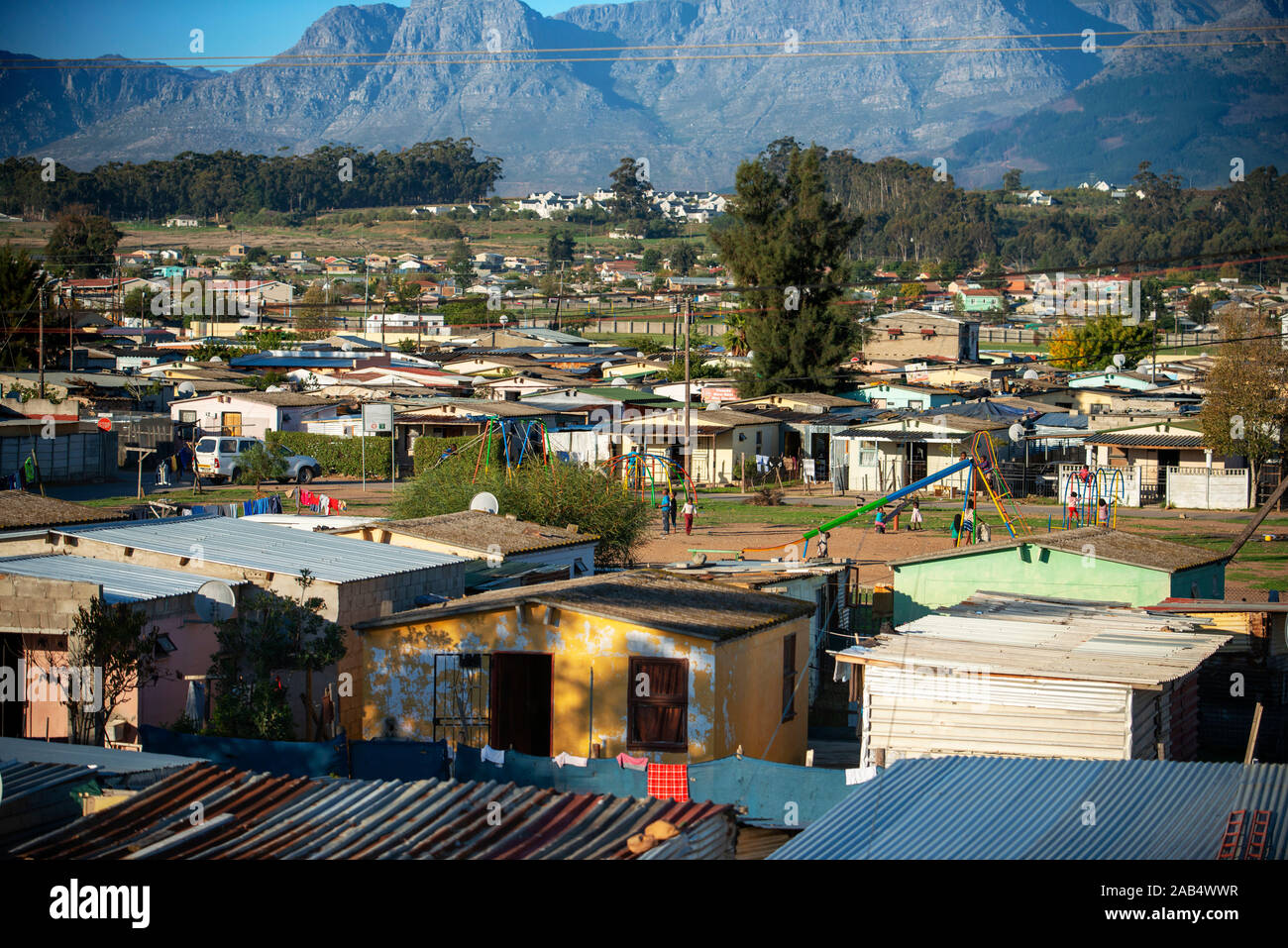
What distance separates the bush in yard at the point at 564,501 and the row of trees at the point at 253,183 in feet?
377

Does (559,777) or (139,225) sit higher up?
(139,225)

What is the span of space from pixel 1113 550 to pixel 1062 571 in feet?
2.56

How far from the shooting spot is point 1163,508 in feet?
131

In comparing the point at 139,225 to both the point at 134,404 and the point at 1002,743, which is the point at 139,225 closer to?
the point at 134,404

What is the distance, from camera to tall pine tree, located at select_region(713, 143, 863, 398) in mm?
58750

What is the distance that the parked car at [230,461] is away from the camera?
42.8 m

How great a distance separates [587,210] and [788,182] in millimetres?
137033

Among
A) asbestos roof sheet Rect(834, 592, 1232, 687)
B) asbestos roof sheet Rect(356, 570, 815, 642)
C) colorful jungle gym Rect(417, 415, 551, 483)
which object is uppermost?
colorful jungle gym Rect(417, 415, 551, 483)

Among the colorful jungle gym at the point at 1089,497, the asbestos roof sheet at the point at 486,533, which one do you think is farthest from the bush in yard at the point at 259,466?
the colorful jungle gym at the point at 1089,497

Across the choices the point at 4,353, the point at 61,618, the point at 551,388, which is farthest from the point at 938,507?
the point at 4,353

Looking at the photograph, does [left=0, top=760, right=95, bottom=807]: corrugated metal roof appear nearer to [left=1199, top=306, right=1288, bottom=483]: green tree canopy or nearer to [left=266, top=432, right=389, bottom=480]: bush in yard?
[left=1199, top=306, right=1288, bottom=483]: green tree canopy

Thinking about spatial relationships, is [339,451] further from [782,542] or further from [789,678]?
[789,678]

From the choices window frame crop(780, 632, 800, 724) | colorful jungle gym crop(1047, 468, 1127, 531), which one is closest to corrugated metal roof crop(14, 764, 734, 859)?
window frame crop(780, 632, 800, 724)

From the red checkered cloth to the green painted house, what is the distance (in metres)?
9.57
